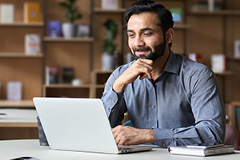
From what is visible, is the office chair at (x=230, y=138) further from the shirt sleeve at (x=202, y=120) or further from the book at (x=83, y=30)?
the book at (x=83, y=30)

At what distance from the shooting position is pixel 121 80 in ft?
5.04

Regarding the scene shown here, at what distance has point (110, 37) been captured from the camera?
14.9 ft

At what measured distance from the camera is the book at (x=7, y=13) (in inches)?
174

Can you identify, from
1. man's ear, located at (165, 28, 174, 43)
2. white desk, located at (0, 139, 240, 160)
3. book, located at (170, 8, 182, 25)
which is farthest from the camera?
book, located at (170, 8, 182, 25)

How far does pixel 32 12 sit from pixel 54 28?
36 centimetres

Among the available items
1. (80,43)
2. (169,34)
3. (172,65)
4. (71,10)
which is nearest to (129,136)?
(172,65)

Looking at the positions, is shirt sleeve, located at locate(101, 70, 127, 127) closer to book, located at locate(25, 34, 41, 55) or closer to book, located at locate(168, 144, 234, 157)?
book, located at locate(168, 144, 234, 157)

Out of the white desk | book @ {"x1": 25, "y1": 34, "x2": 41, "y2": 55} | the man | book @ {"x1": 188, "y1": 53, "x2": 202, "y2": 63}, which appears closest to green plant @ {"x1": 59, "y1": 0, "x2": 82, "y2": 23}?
book @ {"x1": 25, "y1": 34, "x2": 41, "y2": 55}

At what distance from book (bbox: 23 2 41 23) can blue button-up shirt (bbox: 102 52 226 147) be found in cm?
306

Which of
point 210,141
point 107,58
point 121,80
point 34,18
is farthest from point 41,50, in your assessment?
point 210,141

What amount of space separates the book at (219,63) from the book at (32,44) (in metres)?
2.48

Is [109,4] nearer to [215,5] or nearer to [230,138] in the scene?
[215,5]

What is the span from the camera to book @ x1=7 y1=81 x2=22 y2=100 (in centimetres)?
454

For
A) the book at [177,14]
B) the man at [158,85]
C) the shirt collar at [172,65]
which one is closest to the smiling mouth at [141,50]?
the man at [158,85]
